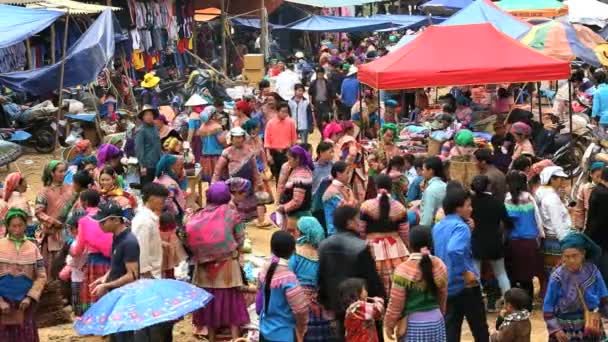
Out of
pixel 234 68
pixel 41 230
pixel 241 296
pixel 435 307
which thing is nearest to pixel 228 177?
pixel 41 230

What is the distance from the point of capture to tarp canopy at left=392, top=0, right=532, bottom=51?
1906cm

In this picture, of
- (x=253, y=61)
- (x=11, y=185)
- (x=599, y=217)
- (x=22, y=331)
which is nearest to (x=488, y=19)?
(x=253, y=61)

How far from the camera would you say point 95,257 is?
29.7 ft

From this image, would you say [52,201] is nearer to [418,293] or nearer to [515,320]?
[418,293]

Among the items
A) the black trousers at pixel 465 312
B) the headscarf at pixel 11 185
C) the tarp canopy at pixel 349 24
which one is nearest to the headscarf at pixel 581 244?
the black trousers at pixel 465 312

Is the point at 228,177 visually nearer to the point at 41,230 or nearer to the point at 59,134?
the point at 41,230

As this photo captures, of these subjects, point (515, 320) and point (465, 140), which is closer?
point (515, 320)

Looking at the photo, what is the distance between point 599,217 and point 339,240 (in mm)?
2601

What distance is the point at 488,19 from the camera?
19.4 metres

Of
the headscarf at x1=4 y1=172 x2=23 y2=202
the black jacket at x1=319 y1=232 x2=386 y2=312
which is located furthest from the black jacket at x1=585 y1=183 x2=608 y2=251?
the headscarf at x1=4 y1=172 x2=23 y2=202

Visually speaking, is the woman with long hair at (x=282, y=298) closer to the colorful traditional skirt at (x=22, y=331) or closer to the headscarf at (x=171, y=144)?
the colorful traditional skirt at (x=22, y=331)

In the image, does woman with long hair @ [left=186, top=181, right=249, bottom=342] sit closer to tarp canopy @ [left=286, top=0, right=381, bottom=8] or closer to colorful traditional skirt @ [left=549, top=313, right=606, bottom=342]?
colorful traditional skirt @ [left=549, top=313, right=606, bottom=342]

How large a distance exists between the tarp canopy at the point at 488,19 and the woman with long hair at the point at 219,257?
34.1 feet

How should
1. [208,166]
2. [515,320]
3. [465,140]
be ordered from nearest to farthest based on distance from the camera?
[515,320], [465,140], [208,166]
